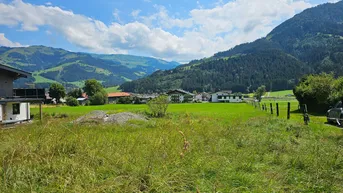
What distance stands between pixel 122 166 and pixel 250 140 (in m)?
5.38

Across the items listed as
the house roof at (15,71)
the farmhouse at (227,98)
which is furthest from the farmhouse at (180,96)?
the house roof at (15,71)

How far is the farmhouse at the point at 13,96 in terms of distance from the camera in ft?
85.3

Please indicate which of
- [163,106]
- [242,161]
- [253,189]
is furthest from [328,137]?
[163,106]

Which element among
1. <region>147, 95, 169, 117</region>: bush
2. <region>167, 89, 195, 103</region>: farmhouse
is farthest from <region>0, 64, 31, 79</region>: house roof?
<region>167, 89, 195, 103</region>: farmhouse

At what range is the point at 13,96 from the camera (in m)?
26.7

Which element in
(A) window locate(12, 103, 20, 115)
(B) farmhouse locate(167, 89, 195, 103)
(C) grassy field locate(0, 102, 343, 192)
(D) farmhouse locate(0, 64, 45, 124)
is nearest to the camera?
(C) grassy field locate(0, 102, 343, 192)

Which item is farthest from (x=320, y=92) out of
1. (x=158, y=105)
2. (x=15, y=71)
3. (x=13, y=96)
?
(x=13, y=96)

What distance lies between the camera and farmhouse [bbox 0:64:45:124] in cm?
2598

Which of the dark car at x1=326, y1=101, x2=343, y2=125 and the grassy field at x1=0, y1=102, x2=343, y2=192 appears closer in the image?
the grassy field at x1=0, y1=102, x2=343, y2=192

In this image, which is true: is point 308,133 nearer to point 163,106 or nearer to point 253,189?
point 253,189

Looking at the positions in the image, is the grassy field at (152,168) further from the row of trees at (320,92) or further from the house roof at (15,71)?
the row of trees at (320,92)

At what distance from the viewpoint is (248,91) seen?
15738cm

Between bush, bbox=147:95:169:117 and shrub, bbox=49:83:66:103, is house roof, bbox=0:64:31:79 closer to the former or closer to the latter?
bush, bbox=147:95:169:117

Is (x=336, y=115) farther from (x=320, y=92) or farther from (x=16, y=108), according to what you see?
(x=16, y=108)
